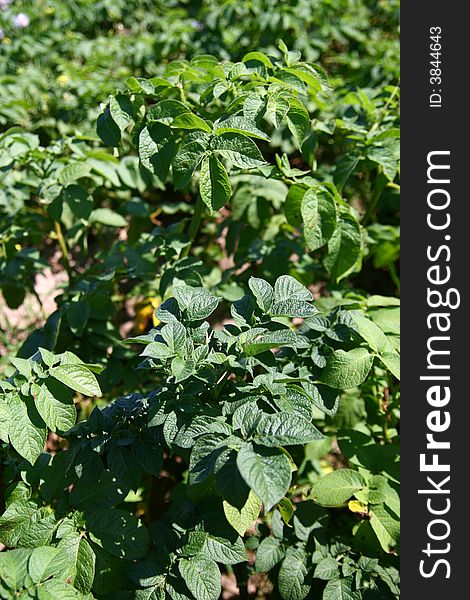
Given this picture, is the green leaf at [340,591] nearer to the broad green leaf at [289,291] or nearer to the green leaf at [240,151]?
the broad green leaf at [289,291]

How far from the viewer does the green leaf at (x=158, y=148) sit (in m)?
1.60

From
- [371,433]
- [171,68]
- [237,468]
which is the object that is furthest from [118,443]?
[171,68]

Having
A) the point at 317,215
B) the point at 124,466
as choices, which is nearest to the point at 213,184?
the point at 317,215

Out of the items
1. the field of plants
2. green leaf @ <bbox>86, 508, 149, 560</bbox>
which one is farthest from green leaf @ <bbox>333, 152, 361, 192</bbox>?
green leaf @ <bbox>86, 508, 149, 560</bbox>

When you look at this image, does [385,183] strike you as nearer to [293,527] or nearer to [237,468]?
[293,527]

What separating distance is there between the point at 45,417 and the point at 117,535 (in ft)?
1.10

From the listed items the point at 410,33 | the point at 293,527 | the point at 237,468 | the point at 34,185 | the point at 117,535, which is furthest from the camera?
the point at 34,185

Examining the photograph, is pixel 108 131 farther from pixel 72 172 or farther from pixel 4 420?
pixel 4 420

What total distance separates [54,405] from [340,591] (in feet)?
2.72

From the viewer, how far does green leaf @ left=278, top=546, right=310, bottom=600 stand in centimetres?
154

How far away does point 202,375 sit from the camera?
1293 millimetres

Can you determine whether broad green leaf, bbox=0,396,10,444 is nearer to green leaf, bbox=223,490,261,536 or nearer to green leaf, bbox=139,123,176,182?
green leaf, bbox=223,490,261,536

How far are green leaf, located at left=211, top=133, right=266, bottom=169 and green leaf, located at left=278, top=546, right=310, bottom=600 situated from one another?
102cm

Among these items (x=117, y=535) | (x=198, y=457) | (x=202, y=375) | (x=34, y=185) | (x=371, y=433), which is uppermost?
(x=34, y=185)
